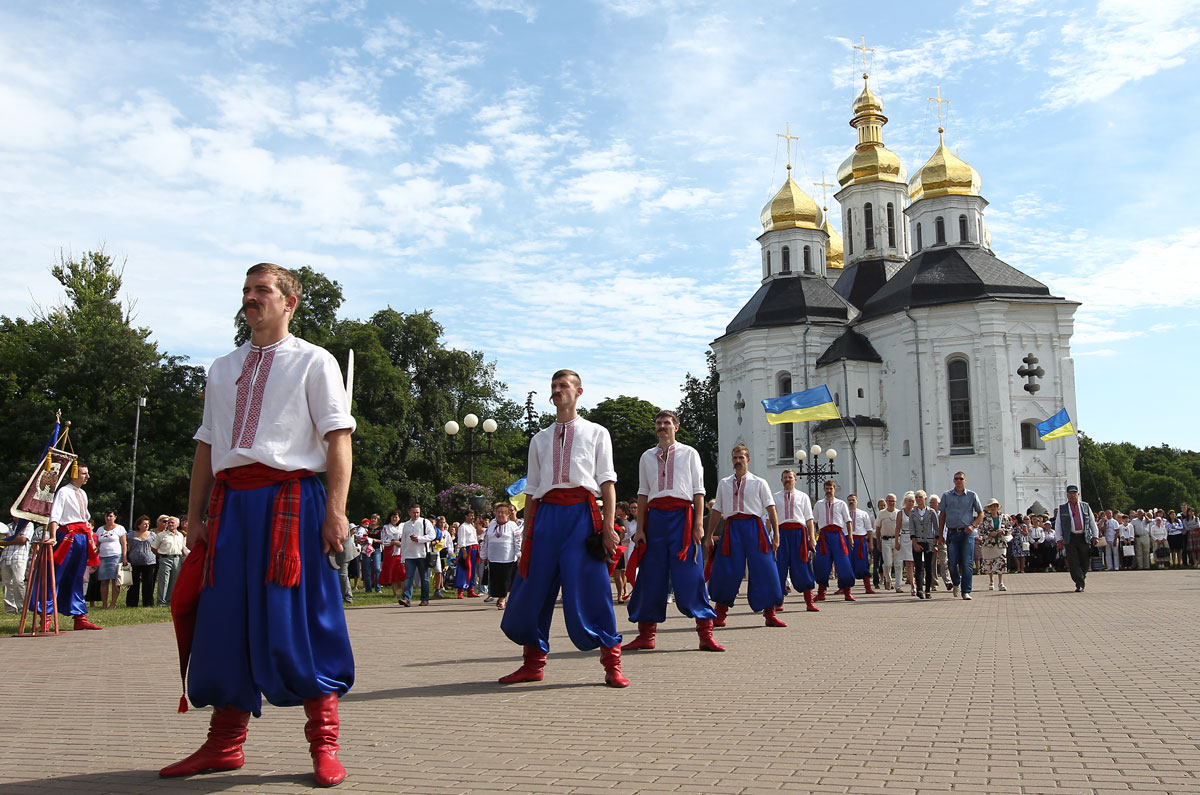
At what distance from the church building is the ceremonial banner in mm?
44189

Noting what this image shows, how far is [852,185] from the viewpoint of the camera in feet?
237

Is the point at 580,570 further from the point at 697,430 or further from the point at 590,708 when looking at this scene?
the point at 697,430

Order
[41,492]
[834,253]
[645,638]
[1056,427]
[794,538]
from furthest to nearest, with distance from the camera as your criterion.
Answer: [834,253] < [1056,427] < [794,538] < [41,492] < [645,638]

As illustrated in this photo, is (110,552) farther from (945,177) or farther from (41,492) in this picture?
(945,177)

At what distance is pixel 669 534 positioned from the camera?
9.98 metres

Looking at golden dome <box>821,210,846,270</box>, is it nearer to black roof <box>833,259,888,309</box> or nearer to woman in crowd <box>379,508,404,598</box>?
black roof <box>833,259,888,309</box>

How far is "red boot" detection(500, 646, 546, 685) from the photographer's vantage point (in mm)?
7711

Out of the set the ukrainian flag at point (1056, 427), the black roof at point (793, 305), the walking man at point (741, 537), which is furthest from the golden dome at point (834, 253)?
the walking man at point (741, 537)

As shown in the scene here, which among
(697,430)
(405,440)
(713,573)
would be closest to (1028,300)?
(405,440)

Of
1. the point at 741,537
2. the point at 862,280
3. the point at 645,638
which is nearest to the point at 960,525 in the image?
the point at 741,537

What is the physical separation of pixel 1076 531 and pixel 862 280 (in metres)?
52.3

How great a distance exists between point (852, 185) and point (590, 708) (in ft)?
230

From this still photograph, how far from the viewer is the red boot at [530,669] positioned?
7711 millimetres

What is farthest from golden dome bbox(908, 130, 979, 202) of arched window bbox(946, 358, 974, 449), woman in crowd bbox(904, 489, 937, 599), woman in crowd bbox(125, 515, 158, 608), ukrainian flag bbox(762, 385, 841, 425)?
woman in crowd bbox(125, 515, 158, 608)
